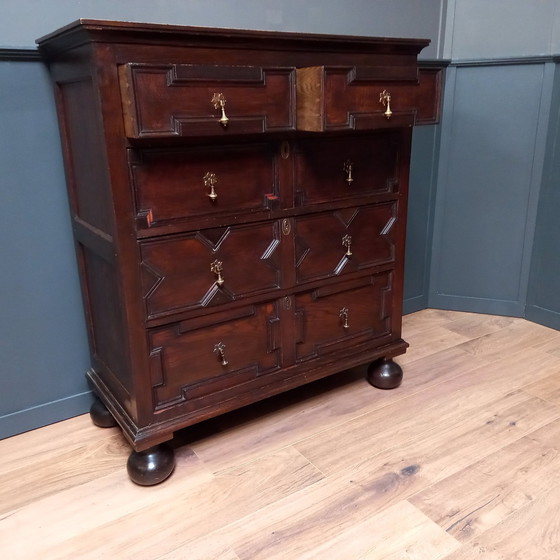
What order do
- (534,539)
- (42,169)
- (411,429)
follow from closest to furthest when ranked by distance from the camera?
(534,539), (42,169), (411,429)

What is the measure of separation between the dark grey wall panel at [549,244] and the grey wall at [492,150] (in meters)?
0.02

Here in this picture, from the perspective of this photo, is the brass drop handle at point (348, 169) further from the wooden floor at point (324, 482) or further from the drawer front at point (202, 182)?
the wooden floor at point (324, 482)

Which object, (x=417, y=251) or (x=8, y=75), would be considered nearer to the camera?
(x=8, y=75)

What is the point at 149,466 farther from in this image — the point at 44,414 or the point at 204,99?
the point at 204,99

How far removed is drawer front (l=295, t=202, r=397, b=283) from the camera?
4.98 ft

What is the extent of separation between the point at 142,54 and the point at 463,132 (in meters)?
1.54

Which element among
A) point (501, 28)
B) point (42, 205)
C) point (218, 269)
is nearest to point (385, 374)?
point (218, 269)

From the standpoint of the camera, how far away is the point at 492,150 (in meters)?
2.25

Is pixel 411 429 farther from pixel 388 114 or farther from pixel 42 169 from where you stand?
pixel 42 169

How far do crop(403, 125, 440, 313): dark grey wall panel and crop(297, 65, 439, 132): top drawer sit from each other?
791 mm

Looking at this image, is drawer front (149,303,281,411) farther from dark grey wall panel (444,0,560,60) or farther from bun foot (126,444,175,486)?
dark grey wall panel (444,0,560,60)

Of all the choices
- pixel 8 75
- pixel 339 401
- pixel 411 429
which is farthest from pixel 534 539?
pixel 8 75

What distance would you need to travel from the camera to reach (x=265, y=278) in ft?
4.81

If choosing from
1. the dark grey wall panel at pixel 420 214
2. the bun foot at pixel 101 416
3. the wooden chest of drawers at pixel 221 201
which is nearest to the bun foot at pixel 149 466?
the wooden chest of drawers at pixel 221 201
